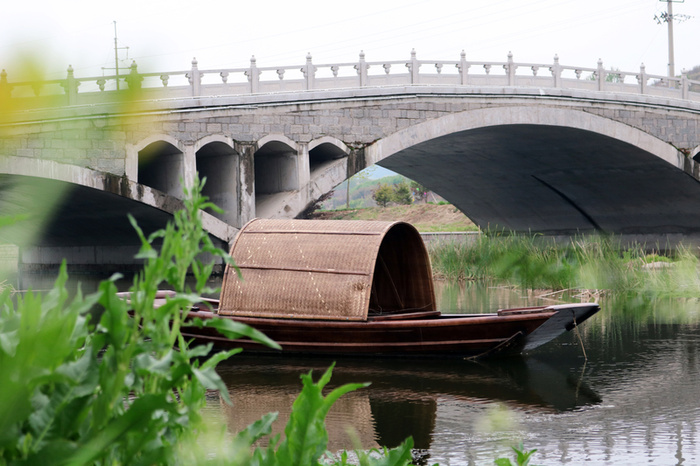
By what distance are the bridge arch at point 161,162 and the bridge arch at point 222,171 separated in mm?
571

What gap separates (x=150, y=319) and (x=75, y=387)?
0.12 metres

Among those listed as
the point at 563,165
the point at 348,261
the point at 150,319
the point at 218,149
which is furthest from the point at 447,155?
the point at 150,319

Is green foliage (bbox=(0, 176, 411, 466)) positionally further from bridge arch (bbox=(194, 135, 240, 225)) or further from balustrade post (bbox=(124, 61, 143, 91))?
bridge arch (bbox=(194, 135, 240, 225))

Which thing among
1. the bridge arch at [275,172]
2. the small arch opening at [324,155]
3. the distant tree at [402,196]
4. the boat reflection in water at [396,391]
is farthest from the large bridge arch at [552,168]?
the distant tree at [402,196]

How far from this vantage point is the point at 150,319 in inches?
40.3

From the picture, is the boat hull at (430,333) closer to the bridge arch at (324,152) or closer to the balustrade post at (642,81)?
the bridge arch at (324,152)

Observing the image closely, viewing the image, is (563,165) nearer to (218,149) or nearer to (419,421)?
(218,149)

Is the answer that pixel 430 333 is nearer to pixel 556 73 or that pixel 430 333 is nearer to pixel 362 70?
pixel 362 70

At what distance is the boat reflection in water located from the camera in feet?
23.1


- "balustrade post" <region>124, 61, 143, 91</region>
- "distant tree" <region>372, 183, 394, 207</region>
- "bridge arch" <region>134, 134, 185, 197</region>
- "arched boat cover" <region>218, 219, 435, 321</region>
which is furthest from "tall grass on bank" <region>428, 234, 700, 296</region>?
"distant tree" <region>372, 183, 394, 207</region>

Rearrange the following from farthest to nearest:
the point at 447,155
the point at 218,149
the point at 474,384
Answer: the point at 447,155
the point at 218,149
the point at 474,384

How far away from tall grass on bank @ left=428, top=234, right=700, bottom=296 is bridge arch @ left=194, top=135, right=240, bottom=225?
18.3 ft

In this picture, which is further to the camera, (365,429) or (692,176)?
(692,176)

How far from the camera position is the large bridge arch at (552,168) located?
2367 centimetres
